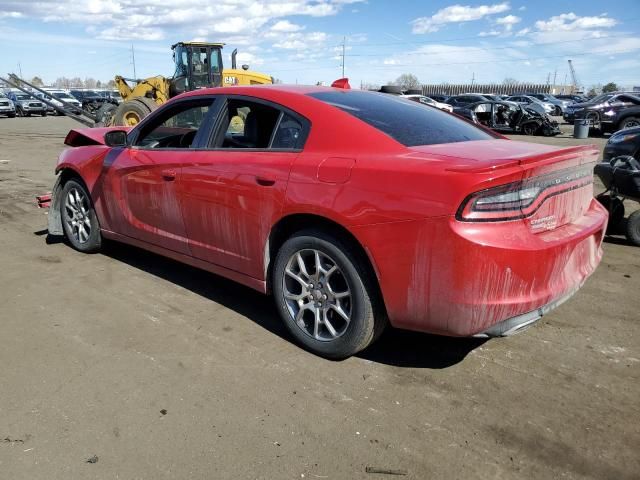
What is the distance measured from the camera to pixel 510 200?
103 inches

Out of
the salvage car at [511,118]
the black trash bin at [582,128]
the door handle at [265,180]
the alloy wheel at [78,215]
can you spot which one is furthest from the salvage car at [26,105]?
the door handle at [265,180]

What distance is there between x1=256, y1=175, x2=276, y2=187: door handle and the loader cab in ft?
49.4

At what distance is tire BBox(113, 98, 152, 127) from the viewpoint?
15.5 m

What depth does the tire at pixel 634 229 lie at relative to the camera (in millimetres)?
5742

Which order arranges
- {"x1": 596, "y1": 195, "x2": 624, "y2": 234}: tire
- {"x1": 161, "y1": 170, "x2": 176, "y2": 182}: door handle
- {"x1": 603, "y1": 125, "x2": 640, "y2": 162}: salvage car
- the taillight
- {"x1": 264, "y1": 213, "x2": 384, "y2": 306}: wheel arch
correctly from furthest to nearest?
{"x1": 603, "y1": 125, "x2": 640, "y2": 162}: salvage car < {"x1": 596, "y1": 195, "x2": 624, "y2": 234}: tire < {"x1": 161, "y1": 170, "x2": 176, "y2": 182}: door handle < {"x1": 264, "y1": 213, "x2": 384, "y2": 306}: wheel arch < the taillight

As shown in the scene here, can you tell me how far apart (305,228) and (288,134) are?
0.63 m

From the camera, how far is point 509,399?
2.83m

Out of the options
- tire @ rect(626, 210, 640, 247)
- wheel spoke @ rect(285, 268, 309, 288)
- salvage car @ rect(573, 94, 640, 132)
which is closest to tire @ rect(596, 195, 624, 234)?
tire @ rect(626, 210, 640, 247)

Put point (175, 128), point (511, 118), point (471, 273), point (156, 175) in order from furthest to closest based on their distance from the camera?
point (511, 118)
point (175, 128)
point (156, 175)
point (471, 273)

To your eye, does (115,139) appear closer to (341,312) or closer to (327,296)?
(327,296)

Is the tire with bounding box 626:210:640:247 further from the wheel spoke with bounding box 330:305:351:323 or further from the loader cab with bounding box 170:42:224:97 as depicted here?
the loader cab with bounding box 170:42:224:97

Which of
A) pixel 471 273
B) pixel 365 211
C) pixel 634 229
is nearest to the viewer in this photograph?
pixel 471 273

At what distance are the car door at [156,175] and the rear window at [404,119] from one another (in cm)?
106

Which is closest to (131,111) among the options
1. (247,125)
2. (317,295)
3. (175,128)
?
(175,128)
